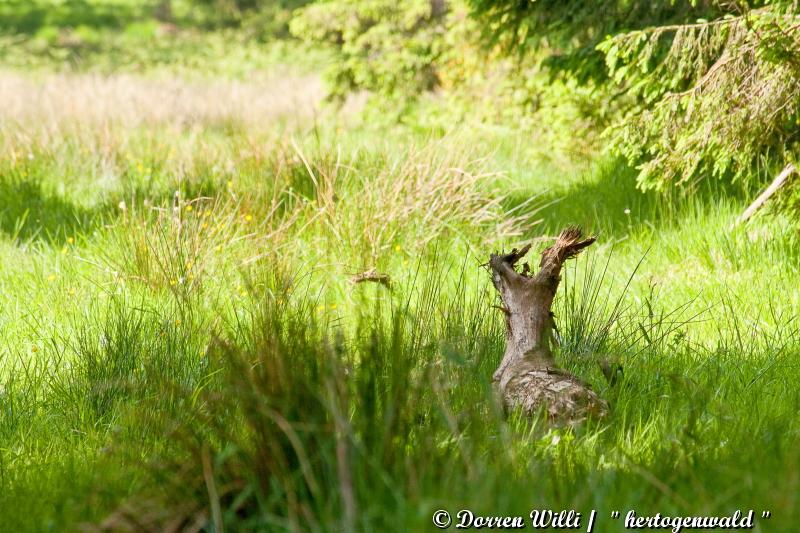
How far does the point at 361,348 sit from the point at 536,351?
0.92 m

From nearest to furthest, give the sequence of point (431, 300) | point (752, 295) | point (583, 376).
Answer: point (583, 376)
point (431, 300)
point (752, 295)

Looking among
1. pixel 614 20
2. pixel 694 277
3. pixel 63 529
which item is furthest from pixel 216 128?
pixel 63 529

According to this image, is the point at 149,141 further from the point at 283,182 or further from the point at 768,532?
the point at 768,532

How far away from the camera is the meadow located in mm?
2117

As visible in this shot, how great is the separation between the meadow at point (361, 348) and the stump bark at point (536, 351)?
0.08m

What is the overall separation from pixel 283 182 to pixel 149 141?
3091 mm

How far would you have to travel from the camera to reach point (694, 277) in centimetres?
459

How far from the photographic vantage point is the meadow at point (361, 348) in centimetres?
212

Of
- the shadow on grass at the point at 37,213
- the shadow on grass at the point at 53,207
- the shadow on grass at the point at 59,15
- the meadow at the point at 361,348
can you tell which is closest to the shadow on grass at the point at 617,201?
the meadow at the point at 361,348

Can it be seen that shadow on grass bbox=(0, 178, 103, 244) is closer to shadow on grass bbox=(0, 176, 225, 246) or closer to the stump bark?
shadow on grass bbox=(0, 176, 225, 246)

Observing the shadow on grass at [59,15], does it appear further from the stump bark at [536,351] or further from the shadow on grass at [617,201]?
the stump bark at [536,351]

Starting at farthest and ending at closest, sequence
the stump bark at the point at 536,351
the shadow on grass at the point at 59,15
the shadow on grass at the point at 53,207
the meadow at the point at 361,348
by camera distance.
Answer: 1. the shadow on grass at the point at 59,15
2. the shadow on grass at the point at 53,207
3. the stump bark at the point at 536,351
4. the meadow at the point at 361,348

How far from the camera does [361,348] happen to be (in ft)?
7.66

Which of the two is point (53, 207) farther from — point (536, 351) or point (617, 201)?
point (536, 351)
